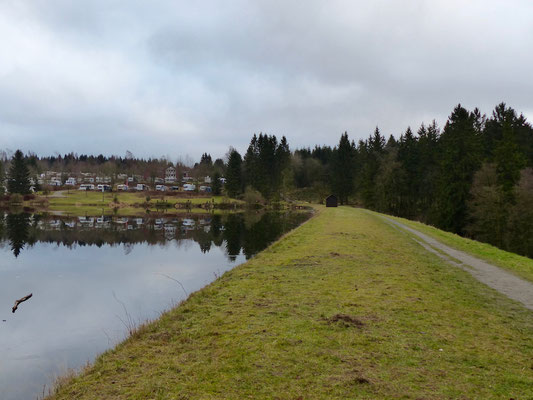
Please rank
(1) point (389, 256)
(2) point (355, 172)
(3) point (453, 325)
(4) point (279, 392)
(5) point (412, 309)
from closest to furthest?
(4) point (279, 392), (3) point (453, 325), (5) point (412, 309), (1) point (389, 256), (2) point (355, 172)

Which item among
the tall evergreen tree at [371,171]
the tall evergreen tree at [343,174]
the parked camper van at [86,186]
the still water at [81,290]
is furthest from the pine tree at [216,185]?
the still water at [81,290]

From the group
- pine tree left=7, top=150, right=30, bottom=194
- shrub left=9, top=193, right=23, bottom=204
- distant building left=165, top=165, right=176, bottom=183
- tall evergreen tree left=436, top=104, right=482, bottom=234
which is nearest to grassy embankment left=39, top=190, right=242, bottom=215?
shrub left=9, top=193, right=23, bottom=204

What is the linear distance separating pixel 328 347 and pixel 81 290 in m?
14.3

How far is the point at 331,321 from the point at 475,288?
22.3 ft

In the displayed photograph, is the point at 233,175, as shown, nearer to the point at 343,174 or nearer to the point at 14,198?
the point at 343,174

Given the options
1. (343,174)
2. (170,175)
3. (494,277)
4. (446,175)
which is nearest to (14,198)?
(170,175)

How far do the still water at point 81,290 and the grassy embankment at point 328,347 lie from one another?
2.88m

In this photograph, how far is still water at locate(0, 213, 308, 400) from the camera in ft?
31.9

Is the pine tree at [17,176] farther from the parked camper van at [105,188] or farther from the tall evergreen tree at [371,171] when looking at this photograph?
the tall evergreen tree at [371,171]

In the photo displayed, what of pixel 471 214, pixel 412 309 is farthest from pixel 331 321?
pixel 471 214

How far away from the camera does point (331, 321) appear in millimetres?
8430

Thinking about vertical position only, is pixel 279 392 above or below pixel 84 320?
above

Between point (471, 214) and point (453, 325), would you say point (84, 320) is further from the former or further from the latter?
point (471, 214)

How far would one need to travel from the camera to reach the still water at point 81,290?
31.9 ft
